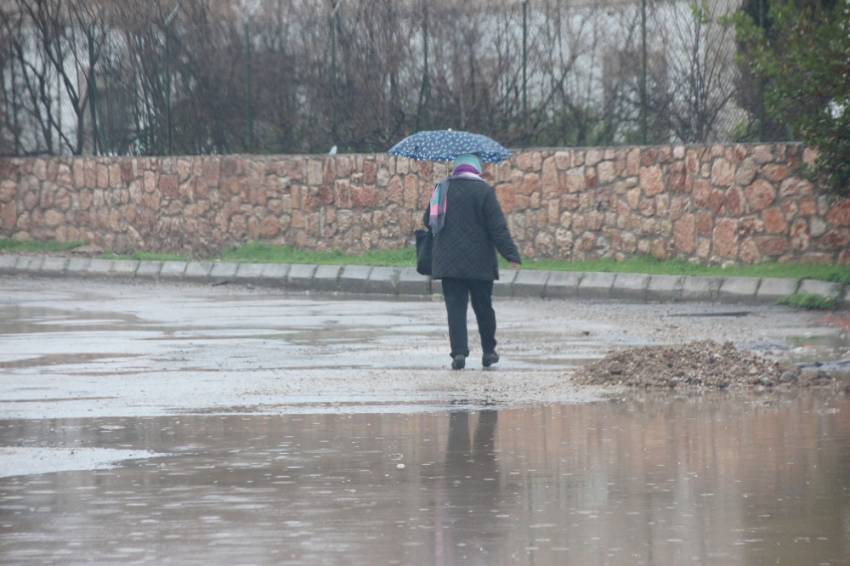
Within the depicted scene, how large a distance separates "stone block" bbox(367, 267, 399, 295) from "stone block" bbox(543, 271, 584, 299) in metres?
A: 2.22

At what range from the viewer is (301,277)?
24141mm

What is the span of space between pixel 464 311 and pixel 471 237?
1.88 feet

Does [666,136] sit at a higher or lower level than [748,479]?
higher

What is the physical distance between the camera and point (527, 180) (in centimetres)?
2422

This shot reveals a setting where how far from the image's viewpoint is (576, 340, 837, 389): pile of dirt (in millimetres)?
12000

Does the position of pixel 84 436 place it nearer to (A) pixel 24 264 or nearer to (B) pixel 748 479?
(B) pixel 748 479

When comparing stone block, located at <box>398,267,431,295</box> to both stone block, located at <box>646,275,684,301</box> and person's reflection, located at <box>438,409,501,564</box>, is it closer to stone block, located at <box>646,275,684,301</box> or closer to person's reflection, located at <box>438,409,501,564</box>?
stone block, located at <box>646,275,684,301</box>

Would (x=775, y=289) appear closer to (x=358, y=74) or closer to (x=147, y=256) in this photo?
(x=358, y=74)

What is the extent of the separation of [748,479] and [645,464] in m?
0.63

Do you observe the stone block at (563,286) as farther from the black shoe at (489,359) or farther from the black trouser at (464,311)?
the black shoe at (489,359)

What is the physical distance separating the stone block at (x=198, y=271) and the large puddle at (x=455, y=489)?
14662 millimetres

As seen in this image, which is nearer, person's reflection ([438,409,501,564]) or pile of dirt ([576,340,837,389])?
person's reflection ([438,409,501,564])

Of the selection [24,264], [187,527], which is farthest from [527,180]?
[187,527]

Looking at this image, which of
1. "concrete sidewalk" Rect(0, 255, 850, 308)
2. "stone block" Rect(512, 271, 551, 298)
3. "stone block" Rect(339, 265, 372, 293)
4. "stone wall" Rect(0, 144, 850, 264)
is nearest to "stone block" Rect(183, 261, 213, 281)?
"concrete sidewalk" Rect(0, 255, 850, 308)
